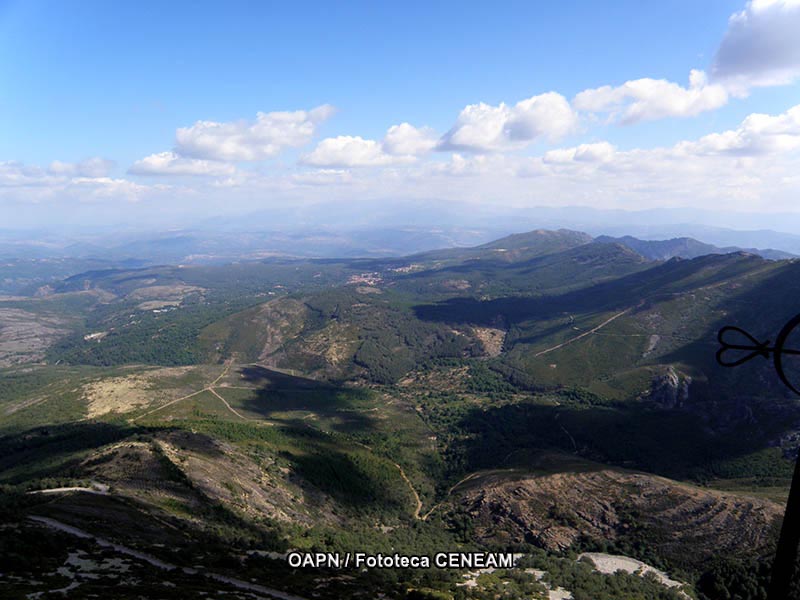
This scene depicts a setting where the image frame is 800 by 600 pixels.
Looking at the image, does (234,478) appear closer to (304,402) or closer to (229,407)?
(229,407)

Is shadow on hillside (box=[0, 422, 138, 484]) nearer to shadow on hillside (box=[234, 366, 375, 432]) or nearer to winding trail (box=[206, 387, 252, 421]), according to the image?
winding trail (box=[206, 387, 252, 421])

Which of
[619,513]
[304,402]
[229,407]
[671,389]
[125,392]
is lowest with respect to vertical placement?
[304,402]

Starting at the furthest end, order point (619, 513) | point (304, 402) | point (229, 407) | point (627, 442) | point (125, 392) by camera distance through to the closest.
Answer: point (304, 402), point (229, 407), point (125, 392), point (627, 442), point (619, 513)

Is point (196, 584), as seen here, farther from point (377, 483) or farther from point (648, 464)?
point (648, 464)

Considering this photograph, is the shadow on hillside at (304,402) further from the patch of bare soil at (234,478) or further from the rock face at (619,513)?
the rock face at (619,513)

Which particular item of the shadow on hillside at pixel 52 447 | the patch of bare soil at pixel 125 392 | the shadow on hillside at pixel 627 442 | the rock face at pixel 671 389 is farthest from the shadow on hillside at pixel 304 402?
the rock face at pixel 671 389

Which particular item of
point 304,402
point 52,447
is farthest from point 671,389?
point 52,447
